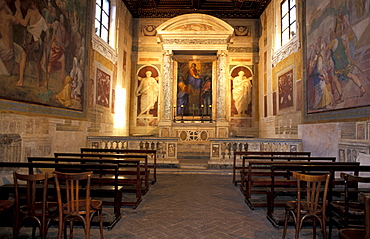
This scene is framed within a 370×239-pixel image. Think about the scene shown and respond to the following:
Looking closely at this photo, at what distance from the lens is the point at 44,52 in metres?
6.68

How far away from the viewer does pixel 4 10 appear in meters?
5.18

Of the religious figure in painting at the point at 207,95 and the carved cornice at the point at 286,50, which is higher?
the carved cornice at the point at 286,50

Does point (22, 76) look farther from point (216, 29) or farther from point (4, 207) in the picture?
point (216, 29)

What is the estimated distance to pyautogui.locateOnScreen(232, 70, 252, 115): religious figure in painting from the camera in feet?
48.3

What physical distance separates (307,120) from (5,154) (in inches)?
346

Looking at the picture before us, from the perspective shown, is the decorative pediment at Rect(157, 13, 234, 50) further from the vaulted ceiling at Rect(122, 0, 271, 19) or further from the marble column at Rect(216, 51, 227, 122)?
the vaulted ceiling at Rect(122, 0, 271, 19)

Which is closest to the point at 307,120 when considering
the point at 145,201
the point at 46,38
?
the point at 145,201

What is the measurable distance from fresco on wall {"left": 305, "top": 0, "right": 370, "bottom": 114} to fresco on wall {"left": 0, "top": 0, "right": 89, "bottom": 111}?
7.92 meters

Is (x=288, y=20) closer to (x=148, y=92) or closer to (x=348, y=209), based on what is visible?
(x=148, y=92)

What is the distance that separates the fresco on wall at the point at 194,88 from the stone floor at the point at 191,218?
856 centimetres

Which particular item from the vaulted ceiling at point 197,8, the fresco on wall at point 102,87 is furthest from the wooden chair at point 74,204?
the vaulted ceiling at point 197,8

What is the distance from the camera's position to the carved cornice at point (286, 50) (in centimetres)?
962

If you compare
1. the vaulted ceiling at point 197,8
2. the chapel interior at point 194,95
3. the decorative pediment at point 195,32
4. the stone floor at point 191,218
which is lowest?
the stone floor at point 191,218

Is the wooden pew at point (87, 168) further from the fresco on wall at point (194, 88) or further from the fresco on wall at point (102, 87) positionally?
the fresco on wall at point (194, 88)
